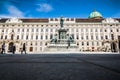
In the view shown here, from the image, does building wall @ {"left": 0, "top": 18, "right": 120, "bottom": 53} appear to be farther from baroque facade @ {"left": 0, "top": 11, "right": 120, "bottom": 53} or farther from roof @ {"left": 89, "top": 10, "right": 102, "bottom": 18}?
roof @ {"left": 89, "top": 10, "right": 102, "bottom": 18}

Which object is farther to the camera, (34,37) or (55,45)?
(34,37)

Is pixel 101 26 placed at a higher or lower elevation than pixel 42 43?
higher

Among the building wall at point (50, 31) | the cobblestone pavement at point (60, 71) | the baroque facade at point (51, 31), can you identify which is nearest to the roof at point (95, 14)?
the baroque facade at point (51, 31)

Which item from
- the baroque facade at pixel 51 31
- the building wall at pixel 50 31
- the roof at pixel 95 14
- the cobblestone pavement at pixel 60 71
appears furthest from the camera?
the roof at pixel 95 14

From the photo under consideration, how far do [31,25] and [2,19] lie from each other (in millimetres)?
16696

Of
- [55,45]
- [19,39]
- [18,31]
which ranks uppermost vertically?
[18,31]

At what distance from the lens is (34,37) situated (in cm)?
5594

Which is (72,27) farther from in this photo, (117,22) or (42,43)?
(117,22)

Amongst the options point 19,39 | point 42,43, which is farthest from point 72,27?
point 19,39

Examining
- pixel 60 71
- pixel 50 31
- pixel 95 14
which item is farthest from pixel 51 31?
pixel 60 71

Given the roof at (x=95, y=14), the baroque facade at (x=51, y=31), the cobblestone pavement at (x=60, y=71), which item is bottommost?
the cobblestone pavement at (x=60, y=71)

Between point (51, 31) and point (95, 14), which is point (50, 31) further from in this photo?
point (95, 14)

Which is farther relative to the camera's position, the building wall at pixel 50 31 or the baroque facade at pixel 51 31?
the building wall at pixel 50 31

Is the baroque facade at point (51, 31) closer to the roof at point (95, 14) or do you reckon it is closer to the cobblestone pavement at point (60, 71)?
the roof at point (95, 14)
